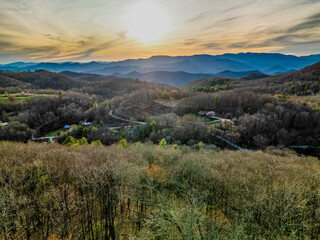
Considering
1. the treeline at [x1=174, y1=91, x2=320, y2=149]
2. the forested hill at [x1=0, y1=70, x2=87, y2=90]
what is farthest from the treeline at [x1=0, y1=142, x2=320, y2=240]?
the forested hill at [x1=0, y1=70, x2=87, y2=90]

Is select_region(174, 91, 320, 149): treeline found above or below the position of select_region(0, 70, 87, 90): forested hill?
below

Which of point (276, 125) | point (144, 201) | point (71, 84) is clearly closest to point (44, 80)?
point (71, 84)

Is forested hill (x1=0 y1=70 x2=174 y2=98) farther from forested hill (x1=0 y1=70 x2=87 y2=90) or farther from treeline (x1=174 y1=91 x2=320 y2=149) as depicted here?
treeline (x1=174 y1=91 x2=320 y2=149)

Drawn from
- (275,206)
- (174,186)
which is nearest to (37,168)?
(174,186)

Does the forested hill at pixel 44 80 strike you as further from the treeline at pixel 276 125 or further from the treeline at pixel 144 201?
the treeline at pixel 144 201

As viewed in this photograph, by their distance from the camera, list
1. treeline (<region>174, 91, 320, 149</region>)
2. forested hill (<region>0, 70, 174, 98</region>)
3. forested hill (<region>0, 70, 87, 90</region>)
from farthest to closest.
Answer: forested hill (<region>0, 70, 87, 90</region>) → forested hill (<region>0, 70, 174, 98</region>) → treeline (<region>174, 91, 320, 149</region>)

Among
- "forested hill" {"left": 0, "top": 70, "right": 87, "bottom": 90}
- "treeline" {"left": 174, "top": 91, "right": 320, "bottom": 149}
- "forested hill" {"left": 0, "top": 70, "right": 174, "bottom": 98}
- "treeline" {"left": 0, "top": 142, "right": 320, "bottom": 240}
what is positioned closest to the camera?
"treeline" {"left": 0, "top": 142, "right": 320, "bottom": 240}

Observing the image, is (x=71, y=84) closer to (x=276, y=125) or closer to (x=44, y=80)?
(x=44, y=80)

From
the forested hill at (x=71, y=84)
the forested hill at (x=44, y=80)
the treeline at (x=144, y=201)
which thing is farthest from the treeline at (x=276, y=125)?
the forested hill at (x=44, y=80)

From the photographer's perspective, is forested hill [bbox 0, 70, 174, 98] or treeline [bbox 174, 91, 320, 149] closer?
treeline [bbox 174, 91, 320, 149]

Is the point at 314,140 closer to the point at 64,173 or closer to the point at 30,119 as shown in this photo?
the point at 64,173
